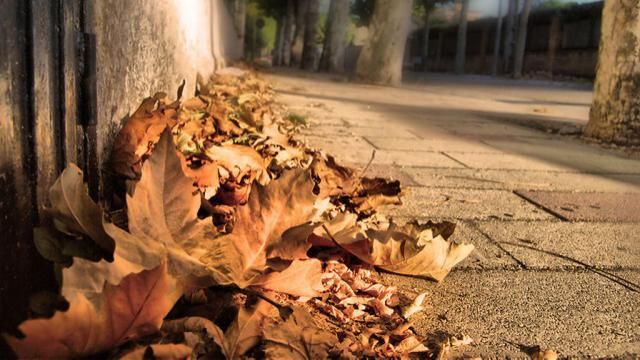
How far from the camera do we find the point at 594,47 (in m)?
22.4

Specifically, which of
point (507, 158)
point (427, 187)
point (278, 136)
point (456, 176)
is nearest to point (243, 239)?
point (278, 136)

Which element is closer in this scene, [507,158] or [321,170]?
[321,170]

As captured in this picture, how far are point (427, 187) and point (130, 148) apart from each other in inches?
47.3

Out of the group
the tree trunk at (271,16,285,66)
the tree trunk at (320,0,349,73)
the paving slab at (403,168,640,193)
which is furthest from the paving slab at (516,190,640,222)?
the tree trunk at (271,16,285,66)

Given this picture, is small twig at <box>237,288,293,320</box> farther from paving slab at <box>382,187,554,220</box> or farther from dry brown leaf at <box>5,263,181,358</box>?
paving slab at <box>382,187,554,220</box>

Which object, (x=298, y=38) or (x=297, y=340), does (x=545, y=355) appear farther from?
(x=298, y=38)

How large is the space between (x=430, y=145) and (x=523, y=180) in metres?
0.99

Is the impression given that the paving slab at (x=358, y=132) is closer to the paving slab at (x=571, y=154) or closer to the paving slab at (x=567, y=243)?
the paving slab at (x=571, y=154)

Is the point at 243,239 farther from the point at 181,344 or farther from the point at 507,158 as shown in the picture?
the point at 507,158

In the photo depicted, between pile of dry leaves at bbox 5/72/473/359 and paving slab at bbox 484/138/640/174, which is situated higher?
pile of dry leaves at bbox 5/72/473/359

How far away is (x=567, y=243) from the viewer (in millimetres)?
1583

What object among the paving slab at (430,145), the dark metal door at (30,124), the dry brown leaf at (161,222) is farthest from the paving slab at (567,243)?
the paving slab at (430,145)

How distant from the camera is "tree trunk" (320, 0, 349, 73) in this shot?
1717 centimetres

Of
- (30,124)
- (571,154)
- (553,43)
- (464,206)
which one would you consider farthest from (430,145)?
(553,43)
